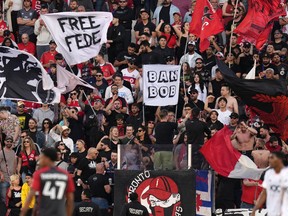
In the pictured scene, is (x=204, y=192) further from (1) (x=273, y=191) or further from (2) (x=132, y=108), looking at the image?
(1) (x=273, y=191)

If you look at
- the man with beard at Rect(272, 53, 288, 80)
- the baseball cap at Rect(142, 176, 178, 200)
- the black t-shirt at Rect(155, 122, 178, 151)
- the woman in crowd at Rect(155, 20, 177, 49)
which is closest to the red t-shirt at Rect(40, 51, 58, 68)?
the woman in crowd at Rect(155, 20, 177, 49)

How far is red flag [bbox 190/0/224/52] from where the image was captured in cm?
3316

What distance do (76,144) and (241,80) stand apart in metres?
4.50

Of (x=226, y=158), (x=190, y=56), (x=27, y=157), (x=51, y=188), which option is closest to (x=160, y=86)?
(x=190, y=56)

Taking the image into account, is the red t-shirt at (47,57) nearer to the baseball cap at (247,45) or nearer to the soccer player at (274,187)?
the baseball cap at (247,45)

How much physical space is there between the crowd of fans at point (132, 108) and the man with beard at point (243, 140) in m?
0.02

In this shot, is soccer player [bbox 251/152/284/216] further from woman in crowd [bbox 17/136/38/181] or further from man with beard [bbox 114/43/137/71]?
man with beard [bbox 114/43/137/71]

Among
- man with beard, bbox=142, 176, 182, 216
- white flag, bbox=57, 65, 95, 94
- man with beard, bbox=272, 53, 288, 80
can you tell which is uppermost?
white flag, bbox=57, 65, 95, 94

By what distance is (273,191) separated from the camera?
22.7 meters

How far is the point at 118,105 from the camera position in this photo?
3284 centimetres

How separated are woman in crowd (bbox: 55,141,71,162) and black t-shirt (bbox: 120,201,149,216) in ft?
10.6

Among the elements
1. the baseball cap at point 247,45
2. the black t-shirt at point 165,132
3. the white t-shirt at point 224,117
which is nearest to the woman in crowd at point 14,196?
the black t-shirt at point 165,132

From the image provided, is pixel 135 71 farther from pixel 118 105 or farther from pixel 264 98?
pixel 264 98

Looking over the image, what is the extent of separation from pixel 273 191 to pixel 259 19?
11145 millimetres
